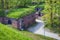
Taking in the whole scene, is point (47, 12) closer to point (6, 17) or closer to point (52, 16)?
point (52, 16)

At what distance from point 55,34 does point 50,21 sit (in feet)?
4.49

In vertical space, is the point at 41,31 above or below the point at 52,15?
below

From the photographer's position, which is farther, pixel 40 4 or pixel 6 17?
pixel 40 4

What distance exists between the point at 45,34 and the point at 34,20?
16.1 ft

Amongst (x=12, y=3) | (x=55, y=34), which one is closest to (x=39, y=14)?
(x=12, y=3)

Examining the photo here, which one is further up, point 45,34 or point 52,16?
point 52,16

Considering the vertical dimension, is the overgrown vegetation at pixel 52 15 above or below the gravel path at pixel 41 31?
above

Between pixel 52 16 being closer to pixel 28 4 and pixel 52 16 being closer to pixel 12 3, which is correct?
pixel 12 3

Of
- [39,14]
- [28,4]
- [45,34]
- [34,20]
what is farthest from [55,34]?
[28,4]

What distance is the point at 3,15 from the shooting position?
18562 millimetres

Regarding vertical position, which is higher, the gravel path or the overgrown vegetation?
the overgrown vegetation

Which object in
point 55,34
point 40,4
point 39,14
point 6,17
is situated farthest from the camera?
point 40,4

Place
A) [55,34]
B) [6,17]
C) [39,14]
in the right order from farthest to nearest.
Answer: [39,14] → [6,17] → [55,34]

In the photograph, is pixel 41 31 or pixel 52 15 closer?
pixel 52 15
